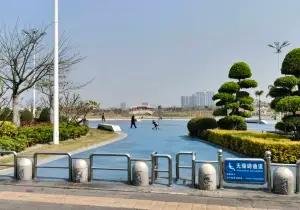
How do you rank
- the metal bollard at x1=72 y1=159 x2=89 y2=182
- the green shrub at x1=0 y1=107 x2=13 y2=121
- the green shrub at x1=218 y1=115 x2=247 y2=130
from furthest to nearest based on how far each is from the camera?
the green shrub at x1=218 y1=115 x2=247 y2=130 → the green shrub at x1=0 y1=107 x2=13 y2=121 → the metal bollard at x1=72 y1=159 x2=89 y2=182

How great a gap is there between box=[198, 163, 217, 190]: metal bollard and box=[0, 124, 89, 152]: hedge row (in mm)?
9502

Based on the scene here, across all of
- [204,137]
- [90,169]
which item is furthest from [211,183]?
[204,137]

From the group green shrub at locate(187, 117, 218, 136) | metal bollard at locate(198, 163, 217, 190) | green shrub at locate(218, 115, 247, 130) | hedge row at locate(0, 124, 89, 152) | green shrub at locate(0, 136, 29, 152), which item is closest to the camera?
metal bollard at locate(198, 163, 217, 190)

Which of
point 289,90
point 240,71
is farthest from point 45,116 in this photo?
point 289,90

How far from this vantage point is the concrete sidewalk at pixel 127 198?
8.98 m

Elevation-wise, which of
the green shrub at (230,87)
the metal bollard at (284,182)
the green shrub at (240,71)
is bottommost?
the metal bollard at (284,182)

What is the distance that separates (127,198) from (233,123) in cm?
1729

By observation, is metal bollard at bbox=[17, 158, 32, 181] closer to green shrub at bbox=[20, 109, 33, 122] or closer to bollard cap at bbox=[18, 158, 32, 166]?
bollard cap at bbox=[18, 158, 32, 166]

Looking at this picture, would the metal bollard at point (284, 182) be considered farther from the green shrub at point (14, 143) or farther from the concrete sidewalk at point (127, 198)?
the green shrub at point (14, 143)

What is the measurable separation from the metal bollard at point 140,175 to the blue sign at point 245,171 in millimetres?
1893

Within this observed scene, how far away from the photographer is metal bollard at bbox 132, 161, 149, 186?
10758 millimetres

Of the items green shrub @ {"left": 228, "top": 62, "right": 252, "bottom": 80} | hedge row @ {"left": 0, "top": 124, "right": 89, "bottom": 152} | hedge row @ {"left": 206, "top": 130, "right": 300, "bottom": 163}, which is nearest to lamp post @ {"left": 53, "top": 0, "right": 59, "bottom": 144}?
hedge row @ {"left": 0, "top": 124, "right": 89, "bottom": 152}

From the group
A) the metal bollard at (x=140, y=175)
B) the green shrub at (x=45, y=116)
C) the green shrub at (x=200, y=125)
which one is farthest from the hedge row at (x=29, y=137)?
the green shrub at (x=45, y=116)

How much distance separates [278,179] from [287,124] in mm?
9058
